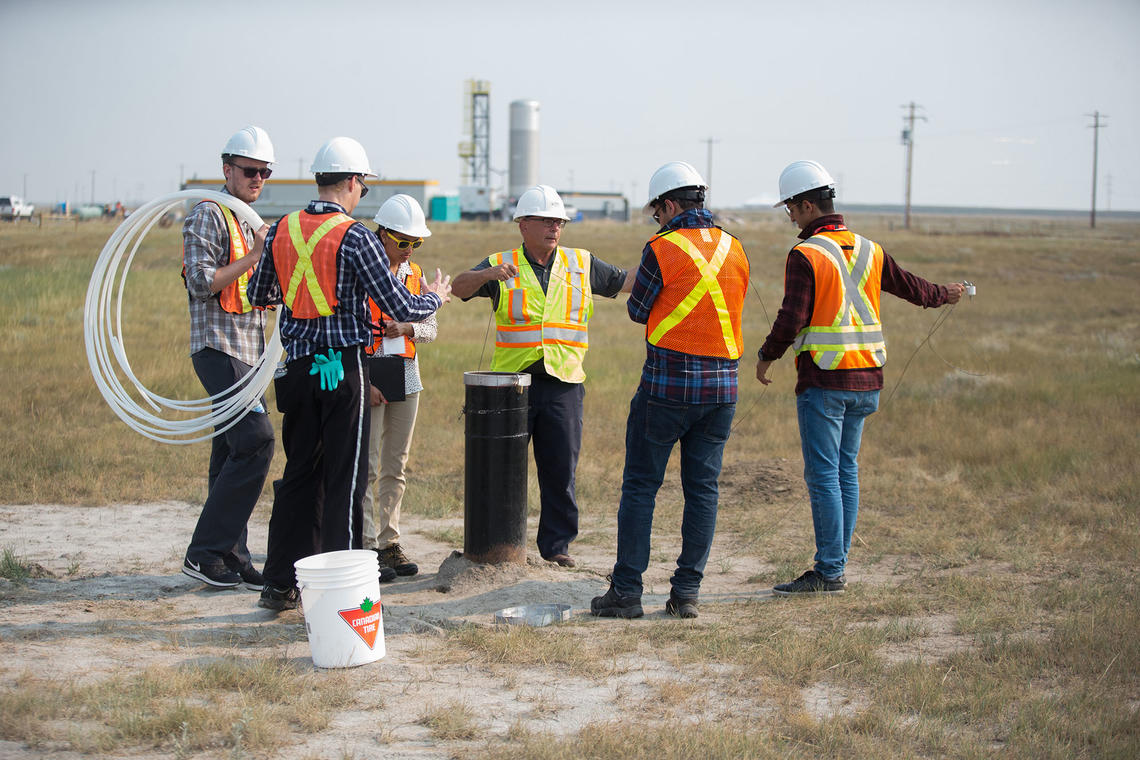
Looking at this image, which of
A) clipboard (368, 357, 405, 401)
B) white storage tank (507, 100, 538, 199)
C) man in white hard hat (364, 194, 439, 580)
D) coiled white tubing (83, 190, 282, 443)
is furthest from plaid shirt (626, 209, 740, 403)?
white storage tank (507, 100, 538, 199)

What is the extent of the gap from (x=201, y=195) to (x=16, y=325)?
39.9ft

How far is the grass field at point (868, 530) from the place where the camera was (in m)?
3.98

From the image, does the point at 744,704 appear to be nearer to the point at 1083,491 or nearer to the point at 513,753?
the point at 513,753

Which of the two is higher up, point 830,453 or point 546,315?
point 546,315

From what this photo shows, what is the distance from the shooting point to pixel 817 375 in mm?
5820

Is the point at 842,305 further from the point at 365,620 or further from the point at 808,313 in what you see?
the point at 365,620

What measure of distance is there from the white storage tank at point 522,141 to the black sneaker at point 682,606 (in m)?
75.2

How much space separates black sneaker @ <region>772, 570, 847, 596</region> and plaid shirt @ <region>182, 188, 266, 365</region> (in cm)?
327

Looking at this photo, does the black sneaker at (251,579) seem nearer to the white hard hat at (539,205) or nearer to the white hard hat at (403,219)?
the white hard hat at (403,219)

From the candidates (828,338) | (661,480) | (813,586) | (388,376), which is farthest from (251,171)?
(813,586)

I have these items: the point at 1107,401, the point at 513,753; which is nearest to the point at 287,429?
the point at 513,753

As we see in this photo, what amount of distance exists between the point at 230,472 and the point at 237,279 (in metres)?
1.07

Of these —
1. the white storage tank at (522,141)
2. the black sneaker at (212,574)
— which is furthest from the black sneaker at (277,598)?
the white storage tank at (522,141)

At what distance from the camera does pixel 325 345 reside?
5016mm
